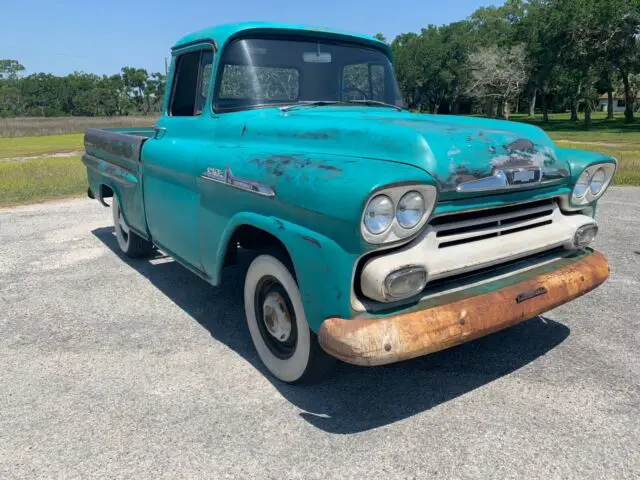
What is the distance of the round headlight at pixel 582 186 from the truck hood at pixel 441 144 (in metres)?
0.14

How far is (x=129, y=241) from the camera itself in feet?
17.4

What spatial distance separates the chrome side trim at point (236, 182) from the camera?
263 centimetres

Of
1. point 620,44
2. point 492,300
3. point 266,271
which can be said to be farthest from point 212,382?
point 620,44

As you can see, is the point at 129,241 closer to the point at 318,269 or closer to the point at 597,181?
the point at 318,269

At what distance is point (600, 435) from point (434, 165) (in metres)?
1.45

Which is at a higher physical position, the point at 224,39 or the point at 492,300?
the point at 224,39

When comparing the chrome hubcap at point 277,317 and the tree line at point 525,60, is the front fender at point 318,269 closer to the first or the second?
the chrome hubcap at point 277,317

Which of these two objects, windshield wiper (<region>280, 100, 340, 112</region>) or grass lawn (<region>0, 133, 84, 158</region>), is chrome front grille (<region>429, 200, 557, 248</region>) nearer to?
windshield wiper (<region>280, 100, 340, 112</region>)

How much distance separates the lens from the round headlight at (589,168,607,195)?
121 inches

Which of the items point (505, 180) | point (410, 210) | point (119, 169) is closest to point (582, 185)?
point (505, 180)

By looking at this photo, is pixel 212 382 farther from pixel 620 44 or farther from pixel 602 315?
pixel 620 44

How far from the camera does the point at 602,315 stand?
3803 mm

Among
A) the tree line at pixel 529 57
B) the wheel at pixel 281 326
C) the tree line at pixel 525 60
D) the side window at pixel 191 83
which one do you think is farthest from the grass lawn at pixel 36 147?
the wheel at pixel 281 326

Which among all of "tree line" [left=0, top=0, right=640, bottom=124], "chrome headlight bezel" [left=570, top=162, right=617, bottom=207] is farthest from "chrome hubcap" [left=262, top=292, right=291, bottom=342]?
"tree line" [left=0, top=0, right=640, bottom=124]
